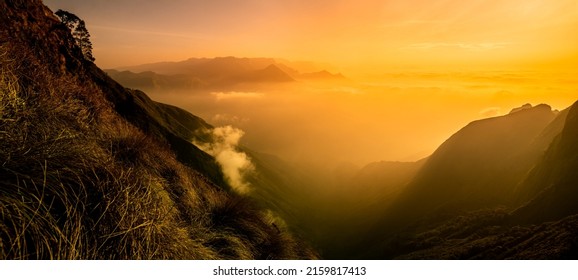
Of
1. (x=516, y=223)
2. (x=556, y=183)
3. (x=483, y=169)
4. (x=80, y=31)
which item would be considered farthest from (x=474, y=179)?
(x=80, y=31)

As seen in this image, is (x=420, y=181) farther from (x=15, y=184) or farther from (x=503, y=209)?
(x=15, y=184)

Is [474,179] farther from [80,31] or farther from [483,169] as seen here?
[80,31]

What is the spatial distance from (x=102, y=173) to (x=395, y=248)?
12914cm

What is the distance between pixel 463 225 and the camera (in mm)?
108875

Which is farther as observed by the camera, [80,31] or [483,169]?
[483,169]

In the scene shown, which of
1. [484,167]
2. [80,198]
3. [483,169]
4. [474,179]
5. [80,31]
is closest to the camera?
[80,198]

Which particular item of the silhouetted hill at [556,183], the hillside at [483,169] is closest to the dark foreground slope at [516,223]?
the silhouetted hill at [556,183]

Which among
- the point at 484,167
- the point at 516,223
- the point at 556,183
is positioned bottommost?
the point at 516,223

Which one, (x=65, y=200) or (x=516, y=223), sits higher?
(x=65, y=200)

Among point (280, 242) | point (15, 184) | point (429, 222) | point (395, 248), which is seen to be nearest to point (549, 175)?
point (429, 222)

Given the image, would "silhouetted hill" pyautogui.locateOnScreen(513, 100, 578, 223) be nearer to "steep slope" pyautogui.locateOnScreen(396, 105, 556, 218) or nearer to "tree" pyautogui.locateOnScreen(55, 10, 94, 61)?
"steep slope" pyautogui.locateOnScreen(396, 105, 556, 218)

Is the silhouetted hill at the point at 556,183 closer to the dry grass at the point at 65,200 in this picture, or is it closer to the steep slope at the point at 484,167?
the steep slope at the point at 484,167

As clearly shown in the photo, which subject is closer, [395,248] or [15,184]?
[15,184]
